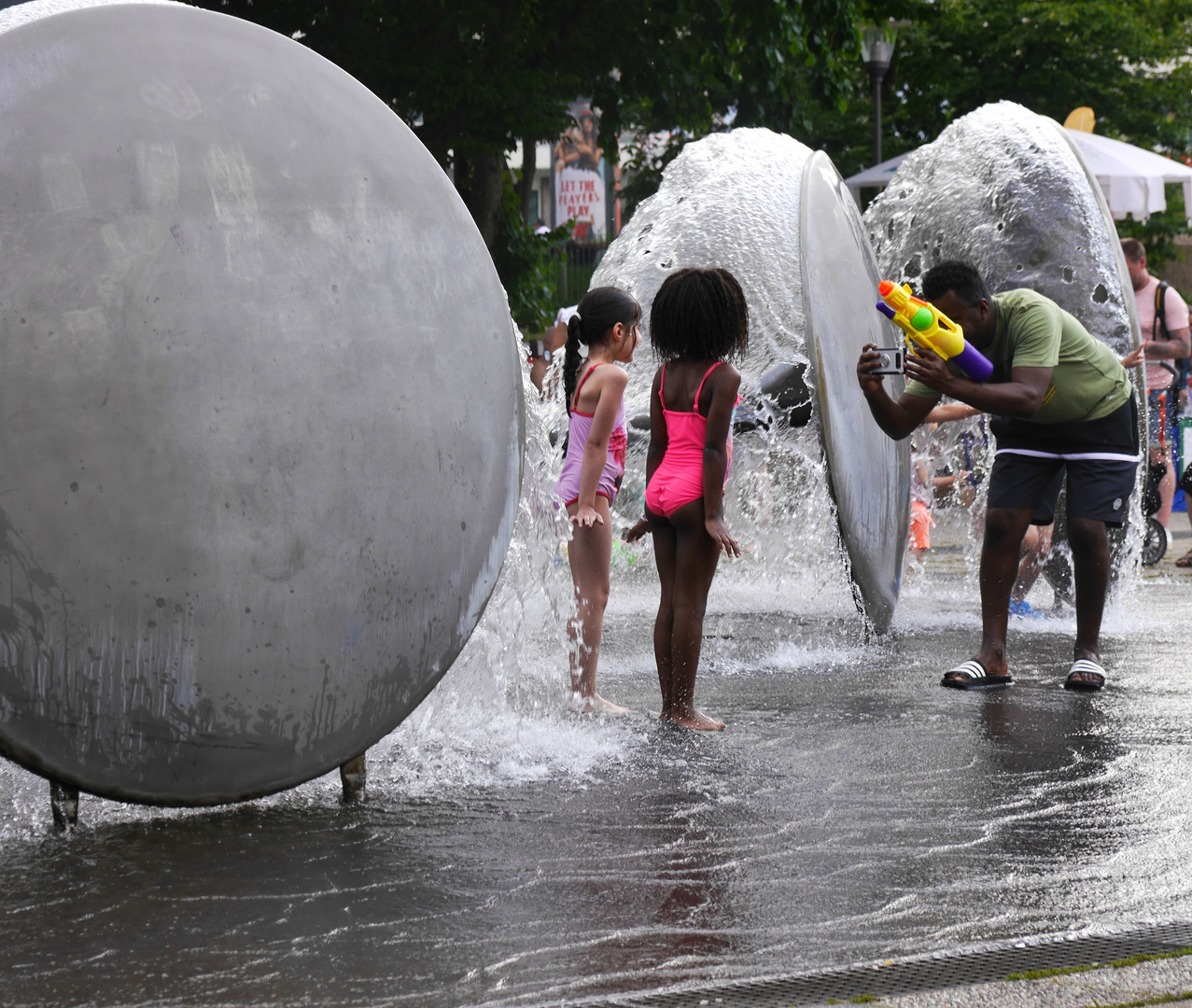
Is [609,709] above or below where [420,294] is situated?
below

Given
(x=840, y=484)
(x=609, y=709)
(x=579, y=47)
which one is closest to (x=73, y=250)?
(x=609, y=709)

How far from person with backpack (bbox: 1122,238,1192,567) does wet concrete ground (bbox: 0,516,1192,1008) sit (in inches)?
A: 170

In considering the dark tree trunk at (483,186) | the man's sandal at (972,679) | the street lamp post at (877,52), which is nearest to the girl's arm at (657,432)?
the man's sandal at (972,679)

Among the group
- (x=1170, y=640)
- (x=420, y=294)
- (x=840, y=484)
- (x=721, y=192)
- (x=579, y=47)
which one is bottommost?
(x=1170, y=640)

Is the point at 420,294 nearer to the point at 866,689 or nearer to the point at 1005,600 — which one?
the point at 866,689

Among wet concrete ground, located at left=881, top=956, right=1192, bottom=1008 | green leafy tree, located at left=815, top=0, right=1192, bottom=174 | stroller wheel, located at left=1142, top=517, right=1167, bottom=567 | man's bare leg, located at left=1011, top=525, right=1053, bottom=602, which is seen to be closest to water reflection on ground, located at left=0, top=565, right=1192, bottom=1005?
wet concrete ground, located at left=881, top=956, right=1192, bottom=1008

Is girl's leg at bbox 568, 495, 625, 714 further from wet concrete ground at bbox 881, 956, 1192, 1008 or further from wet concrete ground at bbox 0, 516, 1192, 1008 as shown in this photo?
wet concrete ground at bbox 881, 956, 1192, 1008

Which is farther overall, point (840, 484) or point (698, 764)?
point (840, 484)

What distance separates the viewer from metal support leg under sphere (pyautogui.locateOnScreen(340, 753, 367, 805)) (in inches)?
160

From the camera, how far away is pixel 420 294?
151 inches

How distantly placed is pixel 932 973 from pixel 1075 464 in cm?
371

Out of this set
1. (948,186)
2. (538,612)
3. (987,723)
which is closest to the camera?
(987,723)

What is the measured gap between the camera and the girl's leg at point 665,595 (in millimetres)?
5258

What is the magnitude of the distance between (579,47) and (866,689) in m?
10.5
